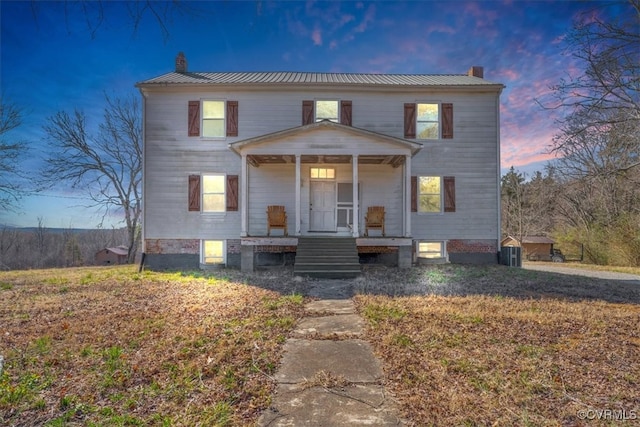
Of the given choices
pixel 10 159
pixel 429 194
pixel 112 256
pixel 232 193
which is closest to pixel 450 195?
pixel 429 194

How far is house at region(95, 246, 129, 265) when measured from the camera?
2283 centimetres

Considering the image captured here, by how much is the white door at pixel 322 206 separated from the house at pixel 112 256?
17631 millimetres

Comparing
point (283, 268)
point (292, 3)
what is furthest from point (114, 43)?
point (283, 268)

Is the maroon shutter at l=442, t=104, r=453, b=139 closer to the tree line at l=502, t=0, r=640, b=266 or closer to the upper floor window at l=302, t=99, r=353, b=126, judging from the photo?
the tree line at l=502, t=0, r=640, b=266

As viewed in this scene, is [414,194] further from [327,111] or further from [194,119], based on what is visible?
[194,119]

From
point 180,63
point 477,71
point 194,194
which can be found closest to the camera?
point 194,194

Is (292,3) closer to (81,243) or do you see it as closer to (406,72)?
(406,72)

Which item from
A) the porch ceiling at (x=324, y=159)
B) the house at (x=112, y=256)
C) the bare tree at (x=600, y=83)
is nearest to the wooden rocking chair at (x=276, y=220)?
the porch ceiling at (x=324, y=159)

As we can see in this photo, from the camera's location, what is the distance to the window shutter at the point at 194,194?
11.8 meters

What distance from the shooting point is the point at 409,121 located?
12148 millimetres

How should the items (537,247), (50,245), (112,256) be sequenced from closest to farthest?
(537,247), (112,256), (50,245)

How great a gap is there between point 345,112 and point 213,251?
7451 mm

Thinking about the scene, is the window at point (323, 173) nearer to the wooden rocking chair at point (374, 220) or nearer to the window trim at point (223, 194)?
the wooden rocking chair at point (374, 220)

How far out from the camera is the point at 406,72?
14.5m
